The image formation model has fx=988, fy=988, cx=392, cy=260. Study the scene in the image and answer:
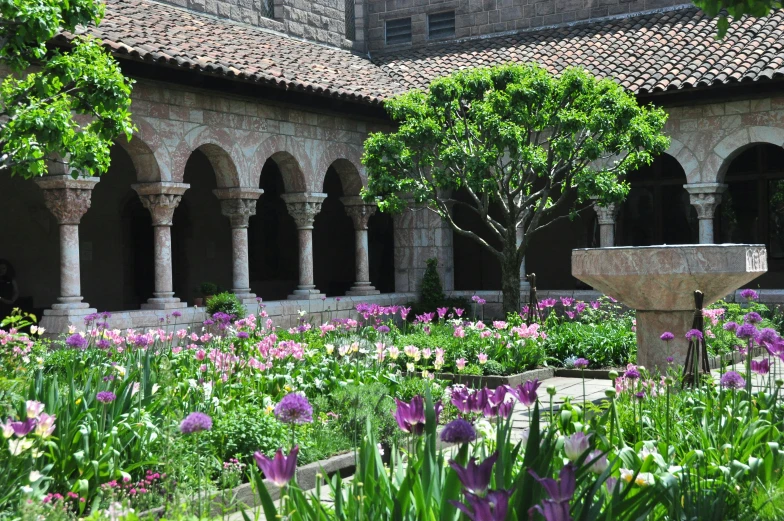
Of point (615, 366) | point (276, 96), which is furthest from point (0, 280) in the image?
point (615, 366)

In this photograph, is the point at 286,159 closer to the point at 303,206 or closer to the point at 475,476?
the point at 303,206

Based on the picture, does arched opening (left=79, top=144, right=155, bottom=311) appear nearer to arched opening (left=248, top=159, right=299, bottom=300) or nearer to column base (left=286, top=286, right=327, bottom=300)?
arched opening (left=248, top=159, right=299, bottom=300)

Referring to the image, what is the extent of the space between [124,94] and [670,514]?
20.3ft

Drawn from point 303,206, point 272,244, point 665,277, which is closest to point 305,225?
point 303,206

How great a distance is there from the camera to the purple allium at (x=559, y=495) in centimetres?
213

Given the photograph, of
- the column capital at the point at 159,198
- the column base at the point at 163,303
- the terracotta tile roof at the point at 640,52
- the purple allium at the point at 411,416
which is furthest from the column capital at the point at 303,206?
the purple allium at the point at 411,416

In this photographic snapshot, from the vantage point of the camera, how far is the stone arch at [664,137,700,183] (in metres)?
14.8

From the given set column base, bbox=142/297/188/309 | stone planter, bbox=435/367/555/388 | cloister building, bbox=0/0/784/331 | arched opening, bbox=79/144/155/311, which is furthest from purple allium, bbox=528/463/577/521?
arched opening, bbox=79/144/155/311

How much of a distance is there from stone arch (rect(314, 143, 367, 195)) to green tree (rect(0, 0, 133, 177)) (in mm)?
7331

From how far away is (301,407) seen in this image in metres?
2.88

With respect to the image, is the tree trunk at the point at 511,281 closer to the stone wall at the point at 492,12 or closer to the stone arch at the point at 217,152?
the stone arch at the point at 217,152

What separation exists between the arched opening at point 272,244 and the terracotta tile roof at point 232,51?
3.39 m

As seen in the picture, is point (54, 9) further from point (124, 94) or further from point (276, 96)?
point (276, 96)

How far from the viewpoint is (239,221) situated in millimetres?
14336
